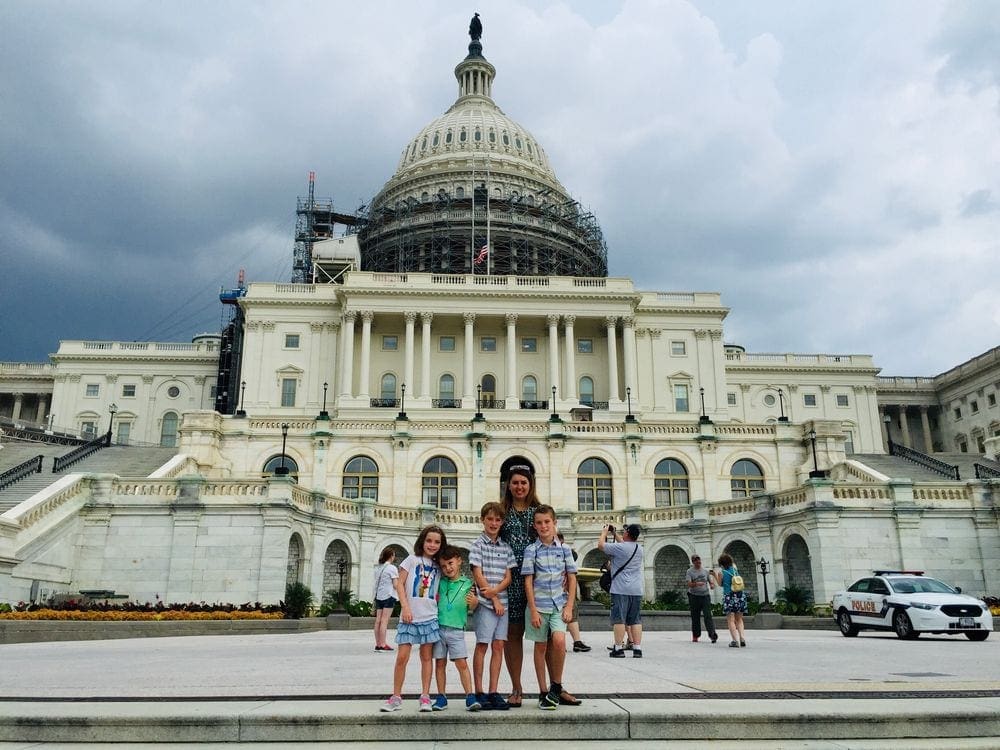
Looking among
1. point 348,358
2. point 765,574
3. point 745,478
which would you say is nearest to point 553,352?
point 348,358

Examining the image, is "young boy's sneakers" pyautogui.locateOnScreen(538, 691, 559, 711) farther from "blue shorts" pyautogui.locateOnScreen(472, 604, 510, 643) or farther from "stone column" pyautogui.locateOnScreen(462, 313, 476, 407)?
"stone column" pyautogui.locateOnScreen(462, 313, 476, 407)

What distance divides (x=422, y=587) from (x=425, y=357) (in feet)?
222

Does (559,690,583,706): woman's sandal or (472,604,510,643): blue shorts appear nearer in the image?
(559,690,583,706): woman's sandal

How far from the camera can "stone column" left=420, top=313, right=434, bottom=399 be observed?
247 feet

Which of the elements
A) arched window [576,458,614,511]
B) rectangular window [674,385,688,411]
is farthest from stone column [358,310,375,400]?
arched window [576,458,614,511]

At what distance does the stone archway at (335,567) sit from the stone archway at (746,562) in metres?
17.3

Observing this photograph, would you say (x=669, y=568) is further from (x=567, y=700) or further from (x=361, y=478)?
(x=567, y=700)

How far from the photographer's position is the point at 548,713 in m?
8.25

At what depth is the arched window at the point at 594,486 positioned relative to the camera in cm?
4950

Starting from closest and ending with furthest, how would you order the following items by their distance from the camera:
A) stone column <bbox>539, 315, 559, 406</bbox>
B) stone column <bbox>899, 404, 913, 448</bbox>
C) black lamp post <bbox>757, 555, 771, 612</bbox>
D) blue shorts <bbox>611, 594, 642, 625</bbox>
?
1. blue shorts <bbox>611, 594, 642, 625</bbox>
2. black lamp post <bbox>757, 555, 771, 612</bbox>
3. stone column <bbox>539, 315, 559, 406</bbox>
4. stone column <bbox>899, 404, 913, 448</bbox>

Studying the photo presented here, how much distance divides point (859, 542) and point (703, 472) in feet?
54.4

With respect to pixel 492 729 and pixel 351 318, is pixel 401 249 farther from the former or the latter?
pixel 492 729

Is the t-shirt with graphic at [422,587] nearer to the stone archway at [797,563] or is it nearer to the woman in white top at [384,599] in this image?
the woman in white top at [384,599]

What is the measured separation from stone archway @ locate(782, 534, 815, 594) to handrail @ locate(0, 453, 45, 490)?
1388 inches
